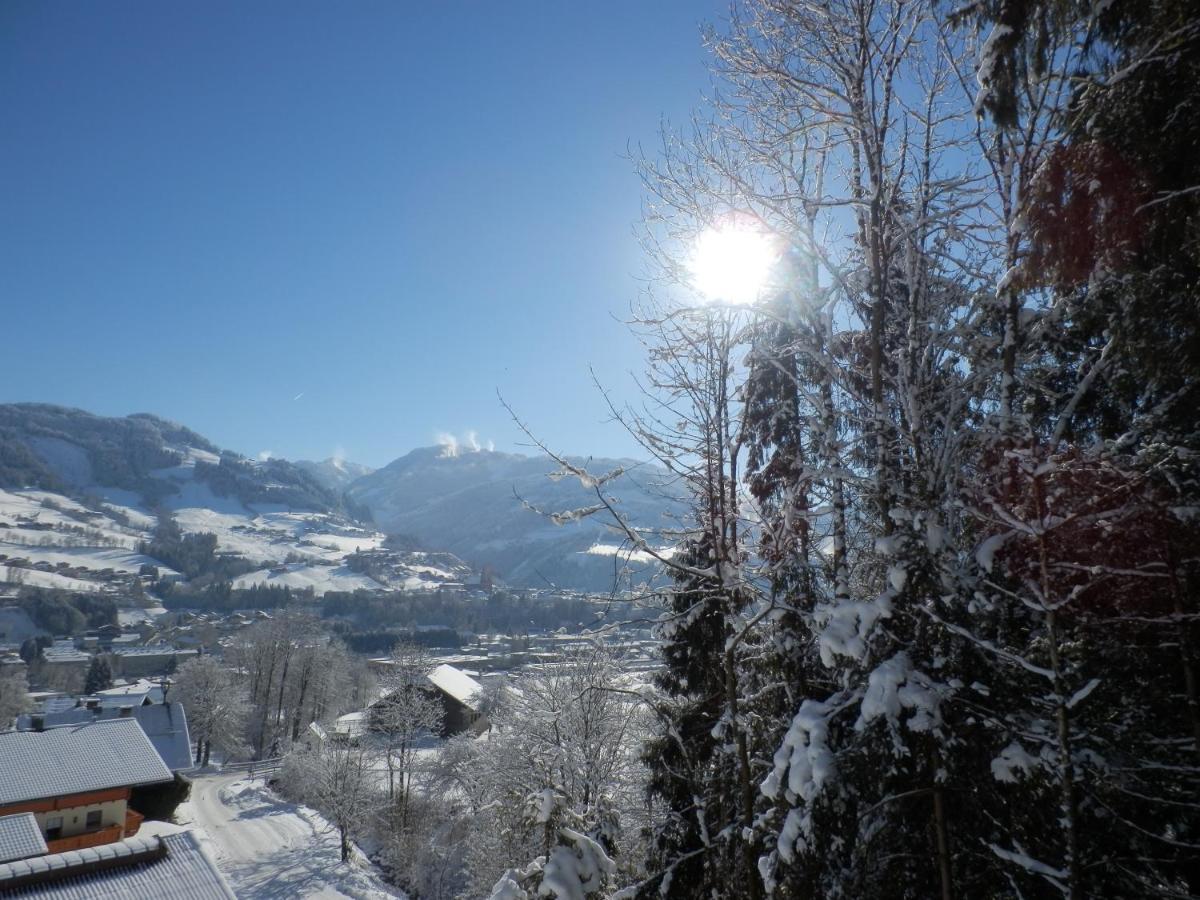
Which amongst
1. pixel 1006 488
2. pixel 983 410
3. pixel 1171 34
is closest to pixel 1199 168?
pixel 1171 34

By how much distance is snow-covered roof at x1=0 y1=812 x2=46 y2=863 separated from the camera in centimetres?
1440

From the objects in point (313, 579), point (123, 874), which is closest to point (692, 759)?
point (123, 874)

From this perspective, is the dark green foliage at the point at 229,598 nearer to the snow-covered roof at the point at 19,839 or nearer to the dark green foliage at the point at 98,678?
the dark green foliage at the point at 98,678

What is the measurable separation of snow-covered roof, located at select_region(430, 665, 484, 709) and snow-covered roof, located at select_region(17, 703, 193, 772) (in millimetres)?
16122

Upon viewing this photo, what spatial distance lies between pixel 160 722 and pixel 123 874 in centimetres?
3909

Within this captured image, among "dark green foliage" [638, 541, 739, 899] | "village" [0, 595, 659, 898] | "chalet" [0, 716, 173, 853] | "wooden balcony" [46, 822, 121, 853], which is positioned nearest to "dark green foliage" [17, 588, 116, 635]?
"village" [0, 595, 659, 898]

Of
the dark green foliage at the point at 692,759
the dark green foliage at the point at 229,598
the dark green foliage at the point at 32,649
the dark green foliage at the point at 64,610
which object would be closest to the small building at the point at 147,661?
the dark green foliage at the point at 32,649

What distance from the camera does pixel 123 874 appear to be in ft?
32.6

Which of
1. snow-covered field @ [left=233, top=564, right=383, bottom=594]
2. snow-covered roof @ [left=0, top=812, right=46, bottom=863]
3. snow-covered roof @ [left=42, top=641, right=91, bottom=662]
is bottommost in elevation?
snow-covered roof @ [left=42, top=641, right=91, bottom=662]

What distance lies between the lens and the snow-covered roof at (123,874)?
929 centimetres

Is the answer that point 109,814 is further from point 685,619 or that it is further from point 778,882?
point 778,882

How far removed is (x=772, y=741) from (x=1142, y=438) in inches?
172

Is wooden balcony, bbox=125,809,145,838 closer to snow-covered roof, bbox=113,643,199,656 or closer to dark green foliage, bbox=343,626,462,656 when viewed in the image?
snow-covered roof, bbox=113,643,199,656

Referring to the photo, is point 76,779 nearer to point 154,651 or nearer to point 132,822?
point 132,822
